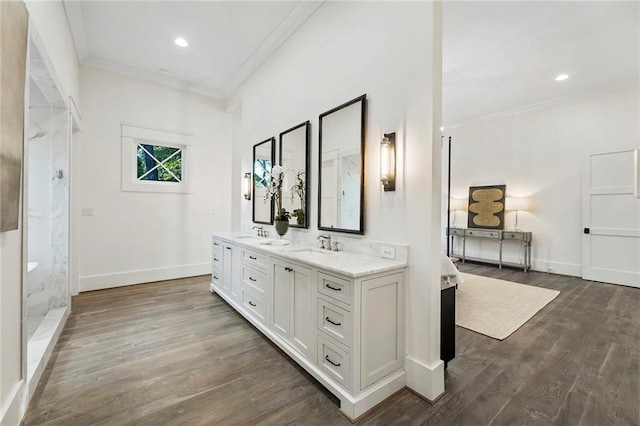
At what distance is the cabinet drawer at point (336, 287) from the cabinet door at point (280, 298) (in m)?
0.43

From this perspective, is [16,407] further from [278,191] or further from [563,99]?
[563,99]

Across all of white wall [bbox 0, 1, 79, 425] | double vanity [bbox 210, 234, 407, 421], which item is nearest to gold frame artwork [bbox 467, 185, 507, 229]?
double vanity [bbox 210, 234, 407, 421]

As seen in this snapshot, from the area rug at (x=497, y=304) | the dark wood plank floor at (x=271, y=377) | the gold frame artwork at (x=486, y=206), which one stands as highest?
the gold frame artwork at (x=486, y=206)

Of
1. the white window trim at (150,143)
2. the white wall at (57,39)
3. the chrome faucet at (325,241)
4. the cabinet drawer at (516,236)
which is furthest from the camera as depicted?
the cabinet drawer at (516,236)

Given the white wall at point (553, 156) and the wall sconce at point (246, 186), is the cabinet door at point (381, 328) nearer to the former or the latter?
the wall sconce at point (246, 186)

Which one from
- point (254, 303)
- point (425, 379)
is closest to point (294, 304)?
point (254, 303)

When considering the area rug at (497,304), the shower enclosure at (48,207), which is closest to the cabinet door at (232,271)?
the shower enclosure at (48,207)

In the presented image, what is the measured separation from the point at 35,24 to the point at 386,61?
2535 millimetres

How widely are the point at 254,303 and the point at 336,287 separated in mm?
1362

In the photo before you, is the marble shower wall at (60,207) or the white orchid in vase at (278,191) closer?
the marble shower wall at (60,207)

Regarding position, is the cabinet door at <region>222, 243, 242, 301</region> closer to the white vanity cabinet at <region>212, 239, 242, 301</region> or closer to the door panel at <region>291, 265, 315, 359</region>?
the white vanity cabinet at <region>212, 239, 242, 301</region>

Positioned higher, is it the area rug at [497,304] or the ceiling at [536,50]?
the ceiling at [536,50]

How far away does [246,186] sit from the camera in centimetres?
428

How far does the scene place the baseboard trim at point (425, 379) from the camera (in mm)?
1804
